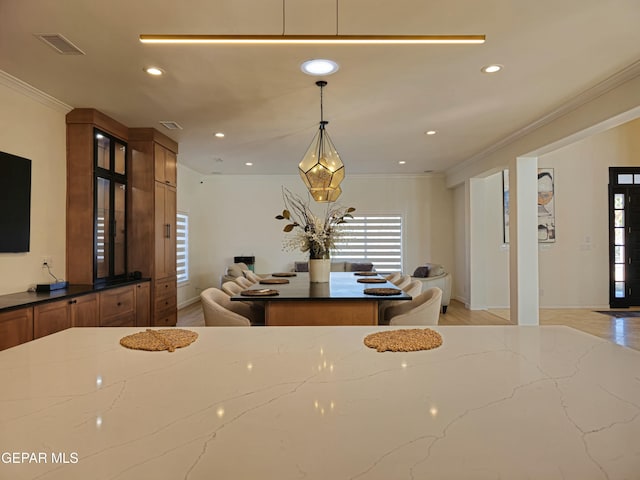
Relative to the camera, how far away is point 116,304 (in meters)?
4.22

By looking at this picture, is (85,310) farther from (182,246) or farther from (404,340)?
(182,246)

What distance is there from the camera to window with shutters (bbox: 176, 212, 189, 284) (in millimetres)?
7668

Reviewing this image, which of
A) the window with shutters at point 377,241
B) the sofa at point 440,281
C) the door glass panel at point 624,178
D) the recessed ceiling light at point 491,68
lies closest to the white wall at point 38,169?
the recessed ceiling light at point 491,68

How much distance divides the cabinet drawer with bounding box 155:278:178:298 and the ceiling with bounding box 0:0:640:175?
204 cm

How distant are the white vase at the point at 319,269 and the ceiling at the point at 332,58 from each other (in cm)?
167

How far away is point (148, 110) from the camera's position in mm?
4395

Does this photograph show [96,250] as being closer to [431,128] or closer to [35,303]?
[35,303]

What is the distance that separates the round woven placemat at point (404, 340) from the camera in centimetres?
134

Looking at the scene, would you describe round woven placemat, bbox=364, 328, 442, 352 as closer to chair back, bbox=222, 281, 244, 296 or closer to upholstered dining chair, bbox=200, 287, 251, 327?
upholstered dining chair, bbox=200, 287, 251, 327

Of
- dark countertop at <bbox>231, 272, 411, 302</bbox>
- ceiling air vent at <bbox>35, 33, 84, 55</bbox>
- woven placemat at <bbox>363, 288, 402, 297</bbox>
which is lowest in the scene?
dark countertop at <bbox>231, 272, 411, 302</bbox>

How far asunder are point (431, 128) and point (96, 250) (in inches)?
171

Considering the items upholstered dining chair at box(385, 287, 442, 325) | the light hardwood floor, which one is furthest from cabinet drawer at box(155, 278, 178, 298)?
upholstered dining chair at box(385, 287, 442, 325)

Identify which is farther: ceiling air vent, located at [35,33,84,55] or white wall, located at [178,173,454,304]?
white wall, located at [178,173,454,304]

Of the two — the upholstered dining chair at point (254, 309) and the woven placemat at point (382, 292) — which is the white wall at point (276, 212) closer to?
the upholstered dining chair at point (254, 309)
